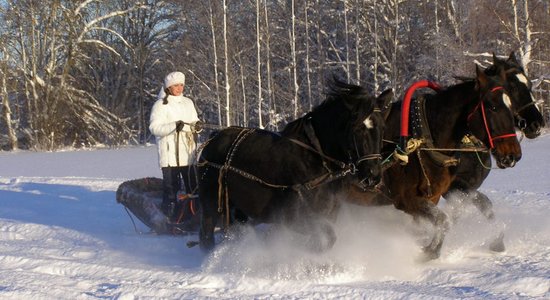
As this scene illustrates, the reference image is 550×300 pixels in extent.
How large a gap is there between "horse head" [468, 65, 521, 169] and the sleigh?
281cm

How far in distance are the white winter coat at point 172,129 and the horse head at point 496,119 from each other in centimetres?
287

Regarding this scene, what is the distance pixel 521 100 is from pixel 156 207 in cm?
386

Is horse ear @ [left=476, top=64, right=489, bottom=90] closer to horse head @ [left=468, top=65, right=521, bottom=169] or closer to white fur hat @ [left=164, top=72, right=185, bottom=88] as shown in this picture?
horse head @ [left=468, top=65, right=521, bottom=169]

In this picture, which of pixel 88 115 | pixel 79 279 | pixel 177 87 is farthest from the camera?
pixel 88 115

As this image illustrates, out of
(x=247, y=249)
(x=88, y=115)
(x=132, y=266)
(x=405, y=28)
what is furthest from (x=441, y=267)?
(x=88, y=115)

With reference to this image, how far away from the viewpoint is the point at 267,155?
17.5 ft

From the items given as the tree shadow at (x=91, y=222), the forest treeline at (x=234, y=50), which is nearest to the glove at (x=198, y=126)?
the tree shadow at (x=91, y=222)

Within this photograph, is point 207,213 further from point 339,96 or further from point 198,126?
point 339,96

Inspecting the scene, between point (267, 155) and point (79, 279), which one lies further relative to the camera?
point (267, 155)

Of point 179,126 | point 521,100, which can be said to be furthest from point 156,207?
point 521,100

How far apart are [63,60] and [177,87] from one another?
25164 millimetres

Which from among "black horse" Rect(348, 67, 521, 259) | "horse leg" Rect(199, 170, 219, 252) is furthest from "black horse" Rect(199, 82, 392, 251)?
"black horse" Rect(348, 67, 521, 259)

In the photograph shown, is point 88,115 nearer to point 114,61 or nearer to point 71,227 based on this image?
point 114,61

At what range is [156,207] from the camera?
23.3 ft
